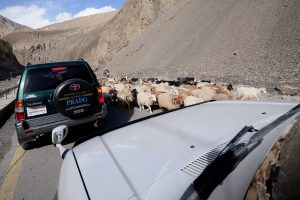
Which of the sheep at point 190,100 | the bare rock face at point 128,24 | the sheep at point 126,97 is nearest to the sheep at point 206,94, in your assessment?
the sheep at point 190,100

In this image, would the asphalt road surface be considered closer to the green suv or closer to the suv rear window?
the green suv

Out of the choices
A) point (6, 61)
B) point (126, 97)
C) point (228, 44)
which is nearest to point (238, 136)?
point (126, 97)

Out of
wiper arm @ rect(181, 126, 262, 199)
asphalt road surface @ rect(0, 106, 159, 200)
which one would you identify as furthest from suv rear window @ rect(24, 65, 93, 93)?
wiper arm @ rect(181, 126, 262, 199)

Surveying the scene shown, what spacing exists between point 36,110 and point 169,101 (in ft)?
12.9

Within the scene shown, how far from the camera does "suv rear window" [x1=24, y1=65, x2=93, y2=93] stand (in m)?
5.50

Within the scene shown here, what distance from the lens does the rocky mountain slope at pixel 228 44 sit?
17.1m

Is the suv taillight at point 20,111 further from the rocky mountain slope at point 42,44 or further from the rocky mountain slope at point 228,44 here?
the rocky mountain slope at point 42,44

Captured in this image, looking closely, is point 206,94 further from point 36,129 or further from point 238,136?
point 238,136

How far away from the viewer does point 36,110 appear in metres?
5.45

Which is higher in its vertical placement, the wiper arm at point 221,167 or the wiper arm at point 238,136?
the wiper arm at point 238,136

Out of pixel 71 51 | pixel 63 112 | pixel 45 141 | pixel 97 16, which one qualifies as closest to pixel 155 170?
pixel 63 112

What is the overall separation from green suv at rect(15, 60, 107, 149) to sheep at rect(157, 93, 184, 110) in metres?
2.74

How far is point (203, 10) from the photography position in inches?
1336

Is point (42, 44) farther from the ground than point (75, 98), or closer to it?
farther from the ground
